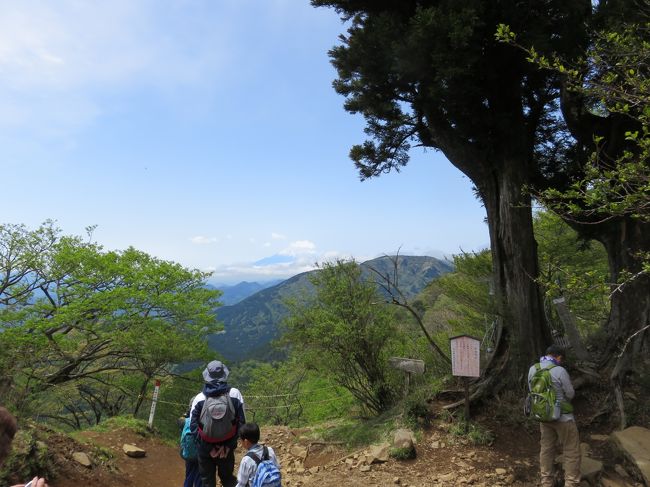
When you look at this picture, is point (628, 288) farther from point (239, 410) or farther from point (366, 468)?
point (239, 410)

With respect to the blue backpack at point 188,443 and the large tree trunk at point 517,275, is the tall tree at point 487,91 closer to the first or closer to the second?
the large tree trunk at point 517,275

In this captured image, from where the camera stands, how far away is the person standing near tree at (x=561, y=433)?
3.94 m

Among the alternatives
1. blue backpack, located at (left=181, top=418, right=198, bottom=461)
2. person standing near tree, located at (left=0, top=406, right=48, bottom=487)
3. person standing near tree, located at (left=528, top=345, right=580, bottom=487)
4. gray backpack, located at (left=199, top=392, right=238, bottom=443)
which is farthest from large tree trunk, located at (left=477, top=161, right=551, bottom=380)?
person standing near tree, located at (left=0, top=406, right=48, bottom=487)

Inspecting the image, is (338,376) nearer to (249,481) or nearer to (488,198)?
(488,198)

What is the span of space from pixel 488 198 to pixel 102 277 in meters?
11.1

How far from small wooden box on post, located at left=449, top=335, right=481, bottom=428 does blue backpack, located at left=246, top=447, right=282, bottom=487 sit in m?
3.33

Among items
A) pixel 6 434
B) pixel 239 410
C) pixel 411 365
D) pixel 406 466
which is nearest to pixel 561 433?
pixel 406 466

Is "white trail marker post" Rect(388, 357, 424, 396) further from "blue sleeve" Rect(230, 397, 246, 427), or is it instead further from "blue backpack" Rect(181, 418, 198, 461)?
"blue backpack" Rect(181, 418, 198, 461)

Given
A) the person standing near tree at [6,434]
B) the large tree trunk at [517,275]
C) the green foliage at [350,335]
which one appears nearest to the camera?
the person standing near tree at [6,434]

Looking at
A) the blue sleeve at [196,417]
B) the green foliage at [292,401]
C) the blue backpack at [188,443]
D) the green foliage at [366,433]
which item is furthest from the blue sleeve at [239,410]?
the green foliage at [292,401]

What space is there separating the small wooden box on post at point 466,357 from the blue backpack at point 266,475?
3.33 m

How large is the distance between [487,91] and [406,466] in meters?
5.71

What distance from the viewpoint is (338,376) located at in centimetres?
865

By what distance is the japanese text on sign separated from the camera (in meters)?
5.36
